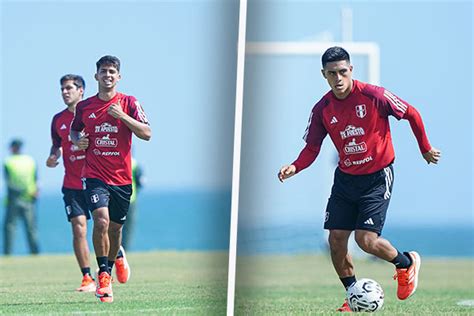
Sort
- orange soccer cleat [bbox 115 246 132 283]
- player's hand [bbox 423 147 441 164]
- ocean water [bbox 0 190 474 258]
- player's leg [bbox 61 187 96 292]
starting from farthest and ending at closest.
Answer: ocean water [bbox 0 190 474 258] → player's leg [bbox 61 187 96 292] → orange soccer cleat [bbox 115 246 132 283] → player's hand [bbox 423 147 441 164]

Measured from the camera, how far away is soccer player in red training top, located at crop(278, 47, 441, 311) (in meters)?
5.49

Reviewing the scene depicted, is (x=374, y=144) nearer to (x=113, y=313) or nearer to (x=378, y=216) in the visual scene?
(x=378, y=216)

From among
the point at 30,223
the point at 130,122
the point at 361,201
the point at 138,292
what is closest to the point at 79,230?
the point at 138,292

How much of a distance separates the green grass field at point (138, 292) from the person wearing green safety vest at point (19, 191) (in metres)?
4.18

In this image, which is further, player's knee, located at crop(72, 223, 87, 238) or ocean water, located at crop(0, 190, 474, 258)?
ocean water, located at crop(0, 190, 474, 258)

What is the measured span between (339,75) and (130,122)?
0.98 m

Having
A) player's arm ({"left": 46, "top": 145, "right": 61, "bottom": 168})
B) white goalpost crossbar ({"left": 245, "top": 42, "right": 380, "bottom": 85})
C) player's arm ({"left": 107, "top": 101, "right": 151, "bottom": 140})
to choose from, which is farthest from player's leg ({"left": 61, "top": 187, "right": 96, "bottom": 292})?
white goalpost crossbar ({"left": 245, "top": 42, "right": 380, "bottom": 85})

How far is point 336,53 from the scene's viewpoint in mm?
5488

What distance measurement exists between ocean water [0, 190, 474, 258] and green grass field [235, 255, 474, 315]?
0.80 feet

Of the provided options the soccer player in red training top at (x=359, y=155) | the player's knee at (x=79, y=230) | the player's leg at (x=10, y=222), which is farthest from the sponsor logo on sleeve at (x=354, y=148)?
the player's leg at (x=10, y=222)

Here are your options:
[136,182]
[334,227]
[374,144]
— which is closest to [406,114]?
[374,144]

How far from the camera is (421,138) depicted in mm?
5480

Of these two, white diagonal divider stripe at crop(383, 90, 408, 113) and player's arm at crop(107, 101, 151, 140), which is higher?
white diagonal divider stripe at crop(383, 90, 408, 113)

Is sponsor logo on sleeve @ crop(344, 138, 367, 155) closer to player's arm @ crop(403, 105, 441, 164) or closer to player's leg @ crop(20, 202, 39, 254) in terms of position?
player's arm @ crop(403, 105, 441, 164)
